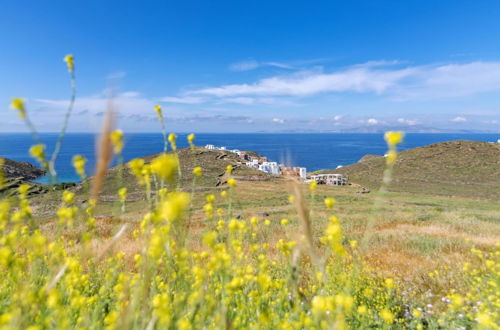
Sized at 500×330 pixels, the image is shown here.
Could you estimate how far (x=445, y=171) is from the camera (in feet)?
151

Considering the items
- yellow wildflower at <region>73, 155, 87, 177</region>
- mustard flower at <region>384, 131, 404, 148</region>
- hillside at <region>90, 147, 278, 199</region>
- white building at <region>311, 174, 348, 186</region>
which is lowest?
white building at <region>311, 174, 348, 186</region>

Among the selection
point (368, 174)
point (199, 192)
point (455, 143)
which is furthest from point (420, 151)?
point (199, 192)

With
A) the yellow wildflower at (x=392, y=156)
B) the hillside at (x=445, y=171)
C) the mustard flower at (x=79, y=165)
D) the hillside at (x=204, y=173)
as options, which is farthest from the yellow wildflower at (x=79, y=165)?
the hillside at (x=445, y=171)

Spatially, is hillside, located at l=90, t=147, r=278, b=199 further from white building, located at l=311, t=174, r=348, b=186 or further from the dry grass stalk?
the dry grass stalk

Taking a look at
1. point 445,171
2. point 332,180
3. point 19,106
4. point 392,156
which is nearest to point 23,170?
point 332,180

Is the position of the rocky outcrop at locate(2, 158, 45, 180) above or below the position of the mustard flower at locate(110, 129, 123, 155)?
below

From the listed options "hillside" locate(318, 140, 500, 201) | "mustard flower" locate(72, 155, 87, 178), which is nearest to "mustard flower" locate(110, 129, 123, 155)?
"mustard flower" locate(72, 155, 87, 178)

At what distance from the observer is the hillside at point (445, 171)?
37.9m

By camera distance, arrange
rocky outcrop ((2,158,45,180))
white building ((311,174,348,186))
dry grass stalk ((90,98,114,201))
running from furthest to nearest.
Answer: rocky outcrop ((2,158,45,180))
white building ((311,174,348,186))
dry grass stalk ((90,98,114,201))

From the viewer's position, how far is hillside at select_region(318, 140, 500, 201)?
37.9 m

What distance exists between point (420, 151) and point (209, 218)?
6202 cm

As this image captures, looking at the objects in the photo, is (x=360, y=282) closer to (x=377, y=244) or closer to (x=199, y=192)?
(x=377, y=244)

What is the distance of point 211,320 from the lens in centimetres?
224

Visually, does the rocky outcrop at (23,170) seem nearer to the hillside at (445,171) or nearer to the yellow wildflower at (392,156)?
the hillside at (445,171)
